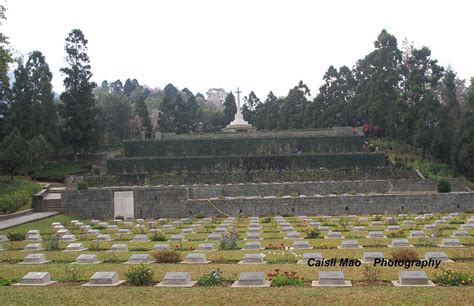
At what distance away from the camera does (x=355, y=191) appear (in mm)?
36781

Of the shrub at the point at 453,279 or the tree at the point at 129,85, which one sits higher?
the tree at the point at 129,85

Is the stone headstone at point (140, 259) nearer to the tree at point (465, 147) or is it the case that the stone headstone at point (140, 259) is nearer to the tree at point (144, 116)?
the tree at point (465, 147)

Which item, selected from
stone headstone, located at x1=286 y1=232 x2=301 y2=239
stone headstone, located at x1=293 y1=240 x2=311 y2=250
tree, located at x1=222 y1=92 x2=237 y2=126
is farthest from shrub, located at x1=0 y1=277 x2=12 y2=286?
tree, located at x1=222 y1=92 x2=237 y2=126

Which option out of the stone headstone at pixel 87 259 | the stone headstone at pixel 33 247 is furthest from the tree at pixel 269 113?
the stone headstone at pixel 87 259

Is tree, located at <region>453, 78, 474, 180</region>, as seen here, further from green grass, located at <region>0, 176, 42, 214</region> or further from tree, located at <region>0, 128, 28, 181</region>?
tree, located at <region>0, 128, 28, 181</region>

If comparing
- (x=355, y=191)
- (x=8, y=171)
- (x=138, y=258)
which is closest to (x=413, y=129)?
Answer: (x=355, y=191)

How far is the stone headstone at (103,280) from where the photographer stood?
12.0 meters

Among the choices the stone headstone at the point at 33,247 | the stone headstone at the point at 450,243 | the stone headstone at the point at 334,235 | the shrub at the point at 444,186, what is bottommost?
the stone headstone at the point at 33,247

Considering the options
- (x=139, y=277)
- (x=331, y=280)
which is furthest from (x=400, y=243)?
(x=139, y=277)

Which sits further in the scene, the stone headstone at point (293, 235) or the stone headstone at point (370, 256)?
the stone headstone at point (293, 235)

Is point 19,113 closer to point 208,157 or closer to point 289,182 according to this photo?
point 208,157

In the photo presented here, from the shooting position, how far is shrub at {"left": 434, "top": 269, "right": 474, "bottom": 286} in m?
11.2

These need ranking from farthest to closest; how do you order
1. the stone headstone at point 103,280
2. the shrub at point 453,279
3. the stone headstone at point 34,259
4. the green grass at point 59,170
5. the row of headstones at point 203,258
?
the green grass at point 59,170, the stone headstone at point 34,259, the row of headstones at point 203,258, the stone headstone at point 103,280, the shrub at point 453,279

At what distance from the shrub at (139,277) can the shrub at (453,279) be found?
18.8 feet
